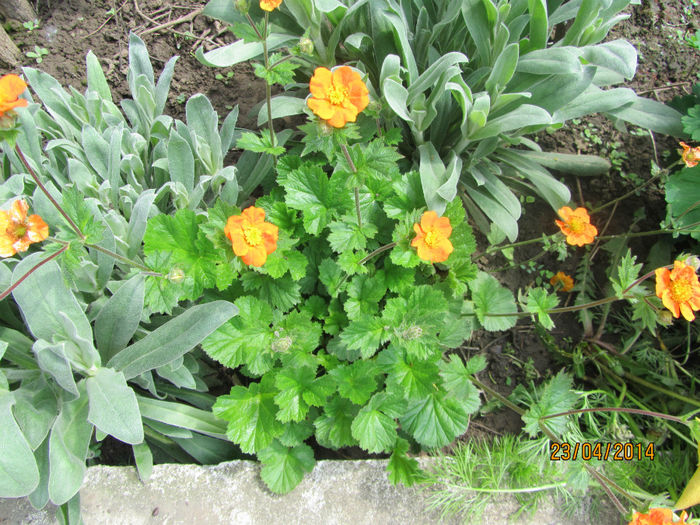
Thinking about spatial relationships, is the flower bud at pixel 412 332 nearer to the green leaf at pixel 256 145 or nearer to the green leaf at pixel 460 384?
the green leaf at pixel 460 384

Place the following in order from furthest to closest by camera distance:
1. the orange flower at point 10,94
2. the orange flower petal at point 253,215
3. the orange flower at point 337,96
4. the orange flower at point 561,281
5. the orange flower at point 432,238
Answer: the orange flower at point 561,281, the orange flower at point 432,238, the orange flower petal at point 253,215, the orange flower at point 337,96, the orange flower at point 10,94

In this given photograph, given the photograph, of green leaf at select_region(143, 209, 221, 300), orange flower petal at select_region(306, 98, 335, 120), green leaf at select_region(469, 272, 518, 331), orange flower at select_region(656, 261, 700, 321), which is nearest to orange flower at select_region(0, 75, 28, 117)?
green leaf at select_region(143, 209, 221, 300)

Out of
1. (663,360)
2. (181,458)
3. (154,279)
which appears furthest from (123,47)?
Answer: (663,360)

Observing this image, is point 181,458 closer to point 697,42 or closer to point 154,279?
point 154,279

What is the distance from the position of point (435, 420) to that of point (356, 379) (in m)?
0.31

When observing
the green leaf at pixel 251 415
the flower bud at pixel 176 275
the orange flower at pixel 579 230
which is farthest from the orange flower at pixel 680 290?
the flower bud at pixel 176 275

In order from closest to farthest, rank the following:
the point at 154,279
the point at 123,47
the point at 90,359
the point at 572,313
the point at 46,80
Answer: the point at 90,359 → the point at 154,279 → the point at 46,80 → the point at 572,313 → the point at 123,47

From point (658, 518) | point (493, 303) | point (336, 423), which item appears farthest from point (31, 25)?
point (658, 518)

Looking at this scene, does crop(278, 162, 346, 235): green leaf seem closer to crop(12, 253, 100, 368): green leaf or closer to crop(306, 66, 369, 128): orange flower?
crop(306, 66, 369, 128): orange flower

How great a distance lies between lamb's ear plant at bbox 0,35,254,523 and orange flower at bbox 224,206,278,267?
193 millimetres

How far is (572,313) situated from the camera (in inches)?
83.5

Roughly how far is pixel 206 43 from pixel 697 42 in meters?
2.20

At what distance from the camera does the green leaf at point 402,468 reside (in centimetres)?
150
